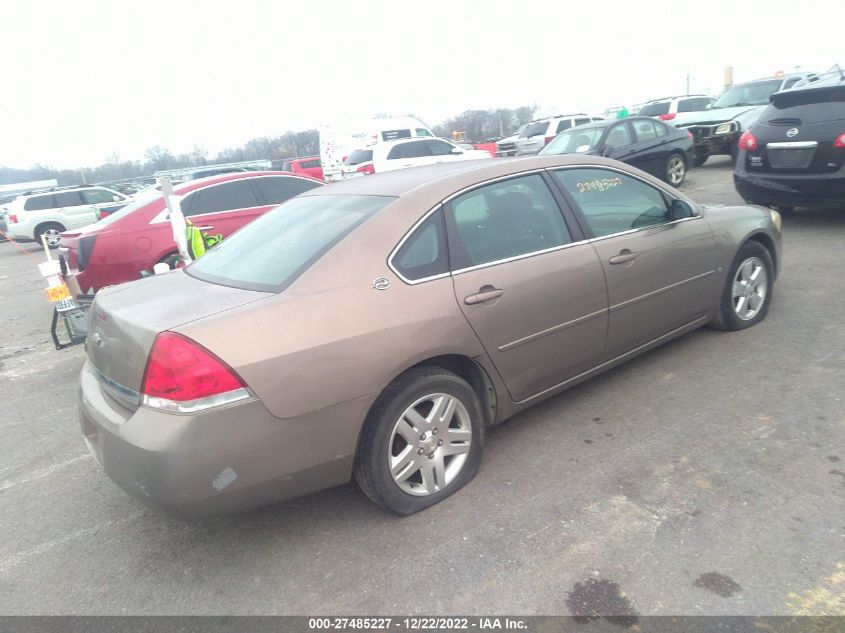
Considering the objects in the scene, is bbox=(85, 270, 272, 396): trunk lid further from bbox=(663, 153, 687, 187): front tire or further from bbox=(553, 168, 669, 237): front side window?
bbox=(663, 153, 687, 187): front tire

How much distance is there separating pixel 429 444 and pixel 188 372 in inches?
46.0

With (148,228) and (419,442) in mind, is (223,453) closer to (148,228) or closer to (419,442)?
(419,442)

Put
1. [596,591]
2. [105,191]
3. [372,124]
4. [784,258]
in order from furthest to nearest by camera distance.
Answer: [372,124] < [105,191] < [784,258] < [596,591]

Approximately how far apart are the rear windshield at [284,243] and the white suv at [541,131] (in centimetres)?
1600

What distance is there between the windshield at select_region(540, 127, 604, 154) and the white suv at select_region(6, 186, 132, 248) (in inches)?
482

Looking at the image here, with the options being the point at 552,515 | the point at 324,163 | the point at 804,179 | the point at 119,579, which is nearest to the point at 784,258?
the point at 804,179

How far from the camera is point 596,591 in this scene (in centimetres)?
231

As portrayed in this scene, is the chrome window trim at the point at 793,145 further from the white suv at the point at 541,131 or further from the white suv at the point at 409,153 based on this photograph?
the white suv at the point at 541,131

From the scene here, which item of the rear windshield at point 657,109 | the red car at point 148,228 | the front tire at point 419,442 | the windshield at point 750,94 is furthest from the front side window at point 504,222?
the rear windshield at point 657,109

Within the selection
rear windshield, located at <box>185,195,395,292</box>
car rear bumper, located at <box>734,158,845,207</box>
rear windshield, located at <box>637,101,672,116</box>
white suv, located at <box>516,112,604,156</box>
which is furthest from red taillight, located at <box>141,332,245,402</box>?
rear windshield, located at <box>637,101,672,116</box>

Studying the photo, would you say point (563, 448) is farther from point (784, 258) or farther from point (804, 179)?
point (804, 179)

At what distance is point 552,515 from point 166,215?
5.87m

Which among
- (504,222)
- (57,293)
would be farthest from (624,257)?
(57,293)

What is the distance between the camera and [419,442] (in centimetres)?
284
